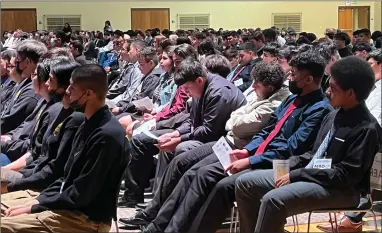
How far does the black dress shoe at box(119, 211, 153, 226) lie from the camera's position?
4.05m

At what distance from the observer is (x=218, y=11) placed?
1864cm

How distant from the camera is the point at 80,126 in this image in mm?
3006

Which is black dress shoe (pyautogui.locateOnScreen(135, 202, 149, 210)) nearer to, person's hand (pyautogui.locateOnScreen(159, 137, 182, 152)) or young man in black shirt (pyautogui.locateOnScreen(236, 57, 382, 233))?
person's hand (pyautogui.locateOnScreen(159, 137, 182, 152))

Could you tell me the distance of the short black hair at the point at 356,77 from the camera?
3082 millimetres

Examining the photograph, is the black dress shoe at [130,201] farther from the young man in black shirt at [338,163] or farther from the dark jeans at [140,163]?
the young man in black shirt at [338,163]

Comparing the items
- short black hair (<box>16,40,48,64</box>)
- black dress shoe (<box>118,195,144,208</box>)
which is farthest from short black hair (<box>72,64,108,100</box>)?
short black hair (<box>16,40,48,64</box>)

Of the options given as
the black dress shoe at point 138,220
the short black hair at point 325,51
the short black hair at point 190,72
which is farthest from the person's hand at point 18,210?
the short black hair at point 325,51

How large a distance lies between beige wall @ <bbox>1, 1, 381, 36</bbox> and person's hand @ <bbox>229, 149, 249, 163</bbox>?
1469 centimetres

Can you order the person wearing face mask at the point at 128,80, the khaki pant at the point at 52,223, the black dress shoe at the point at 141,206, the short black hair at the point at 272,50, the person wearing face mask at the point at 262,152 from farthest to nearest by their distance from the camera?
the person wearing face mask at the point at 128,80, the short black hair at the point at 272,50, the black dress shoe at the point at 141,206, the person wearing face mask at the point at 262,152, the khaki pant at the point at 52,223

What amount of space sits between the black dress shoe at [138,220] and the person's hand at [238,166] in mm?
838

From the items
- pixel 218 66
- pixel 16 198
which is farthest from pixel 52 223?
pixel 218 66

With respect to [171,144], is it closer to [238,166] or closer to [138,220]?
[138,220]

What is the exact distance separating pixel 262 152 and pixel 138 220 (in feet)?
3.71

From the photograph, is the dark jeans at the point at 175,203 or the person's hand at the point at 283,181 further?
the dark jeans at the point at 175,203
